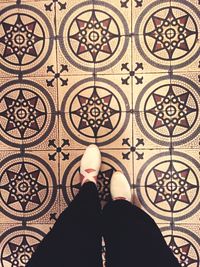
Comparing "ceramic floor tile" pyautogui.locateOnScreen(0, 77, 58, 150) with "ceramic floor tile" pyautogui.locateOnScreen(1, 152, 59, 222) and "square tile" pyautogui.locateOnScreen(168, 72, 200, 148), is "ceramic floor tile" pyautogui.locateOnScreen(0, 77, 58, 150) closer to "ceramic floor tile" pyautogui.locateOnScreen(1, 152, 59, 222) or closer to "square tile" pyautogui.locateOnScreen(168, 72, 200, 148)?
"ceramic floor tile" pyautogui.locateOnScreen(1, 152, 59, 222)

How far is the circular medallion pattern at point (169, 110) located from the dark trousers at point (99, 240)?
0.75 ft

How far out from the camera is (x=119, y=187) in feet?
3.05

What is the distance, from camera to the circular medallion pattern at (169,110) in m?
0.94

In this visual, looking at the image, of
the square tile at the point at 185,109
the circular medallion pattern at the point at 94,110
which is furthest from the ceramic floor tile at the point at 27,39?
the square tile at the point at 185,109

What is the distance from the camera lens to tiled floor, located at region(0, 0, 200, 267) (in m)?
0.94

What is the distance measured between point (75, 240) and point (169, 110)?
0.42 meters

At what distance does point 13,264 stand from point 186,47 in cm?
76

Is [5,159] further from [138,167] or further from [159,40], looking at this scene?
[159,40]

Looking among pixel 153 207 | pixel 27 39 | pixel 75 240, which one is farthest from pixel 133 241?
pixel 27 39

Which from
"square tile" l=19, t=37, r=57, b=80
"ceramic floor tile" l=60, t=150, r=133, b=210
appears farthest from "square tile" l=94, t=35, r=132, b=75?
"ceramic floor tile" l=60, t=150, r=133, b=210

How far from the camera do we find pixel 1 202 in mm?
992

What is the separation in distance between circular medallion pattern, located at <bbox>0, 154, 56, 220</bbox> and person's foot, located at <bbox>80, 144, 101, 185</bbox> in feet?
0.31

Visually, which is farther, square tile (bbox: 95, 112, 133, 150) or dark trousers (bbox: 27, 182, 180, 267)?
square tile (bbox: 95, 112, 133, 150)

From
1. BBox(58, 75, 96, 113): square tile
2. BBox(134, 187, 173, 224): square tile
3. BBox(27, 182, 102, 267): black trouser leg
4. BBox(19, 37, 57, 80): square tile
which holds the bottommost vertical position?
BBox(27, 182, 102, 267): black trouser leg
